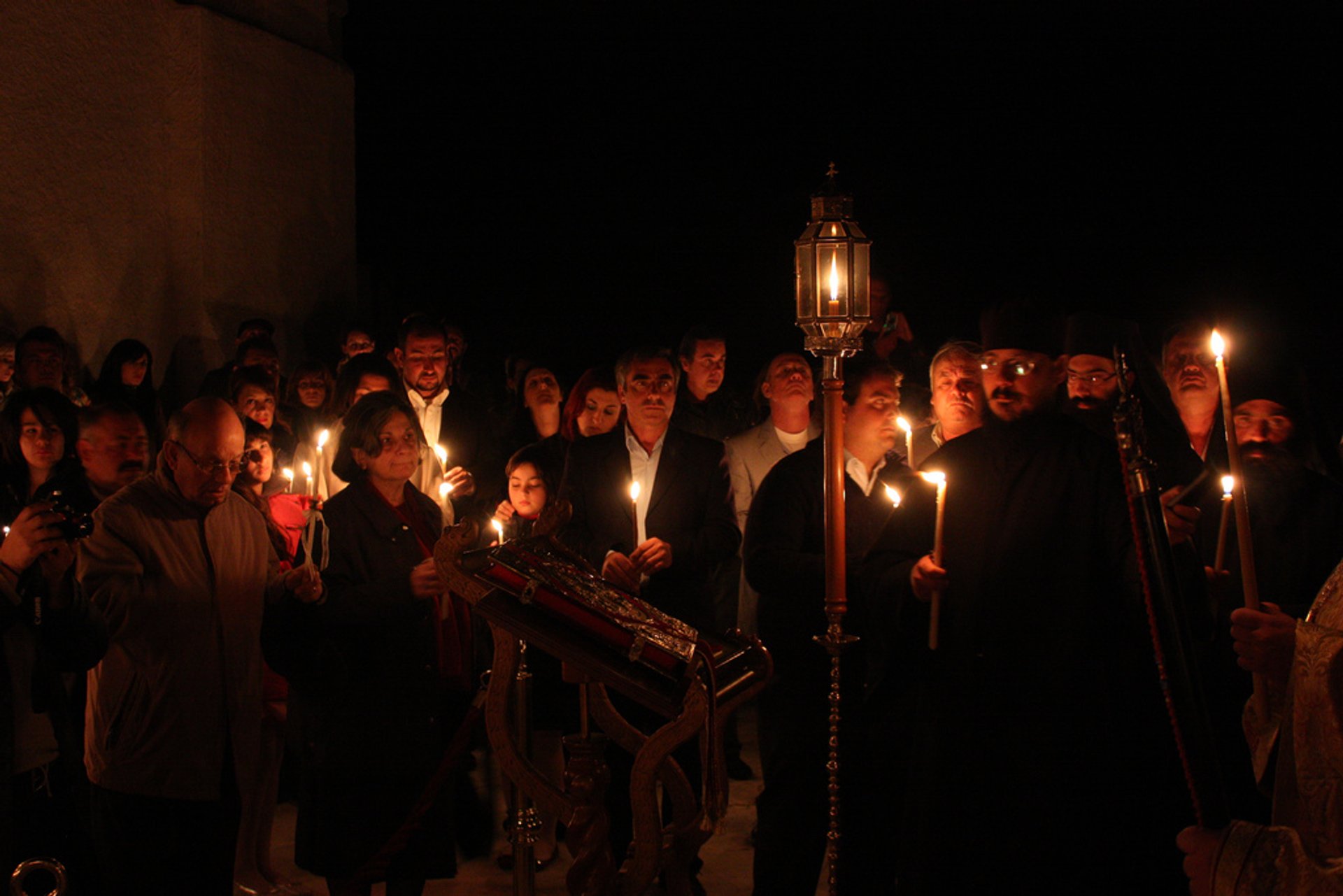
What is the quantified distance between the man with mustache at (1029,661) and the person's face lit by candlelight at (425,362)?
3.36 metres

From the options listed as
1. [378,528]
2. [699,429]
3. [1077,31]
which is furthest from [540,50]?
[378,528]

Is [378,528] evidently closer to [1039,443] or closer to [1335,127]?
[1039,443]

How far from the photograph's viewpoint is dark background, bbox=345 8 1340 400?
768cm

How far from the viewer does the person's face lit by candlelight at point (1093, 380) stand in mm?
4414

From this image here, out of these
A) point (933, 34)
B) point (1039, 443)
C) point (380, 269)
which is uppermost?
point (933, 34)

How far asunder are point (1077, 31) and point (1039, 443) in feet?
20.3

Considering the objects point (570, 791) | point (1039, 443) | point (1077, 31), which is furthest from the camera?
point (1077, 31)

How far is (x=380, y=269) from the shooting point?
11.9 meters

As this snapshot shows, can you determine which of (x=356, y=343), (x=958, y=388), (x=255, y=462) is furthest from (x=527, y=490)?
(x=356, y=343)

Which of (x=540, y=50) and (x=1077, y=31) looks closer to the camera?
(x=1077, y=31)

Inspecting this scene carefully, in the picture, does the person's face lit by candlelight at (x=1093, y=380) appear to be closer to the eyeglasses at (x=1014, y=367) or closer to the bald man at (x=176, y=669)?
the eyeglasses at (x=1014, y=367)

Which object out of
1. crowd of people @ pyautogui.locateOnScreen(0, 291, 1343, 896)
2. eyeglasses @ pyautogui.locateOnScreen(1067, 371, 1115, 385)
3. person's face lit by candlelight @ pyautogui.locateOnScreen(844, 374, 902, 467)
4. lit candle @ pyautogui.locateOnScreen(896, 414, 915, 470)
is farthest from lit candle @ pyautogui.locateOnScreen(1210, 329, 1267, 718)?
eyeglasses @ pyautogui.locateOnScreen(1067, 371, 1115, 385)

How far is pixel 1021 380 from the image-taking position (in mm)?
3516

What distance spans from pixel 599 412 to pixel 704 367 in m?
1.35
